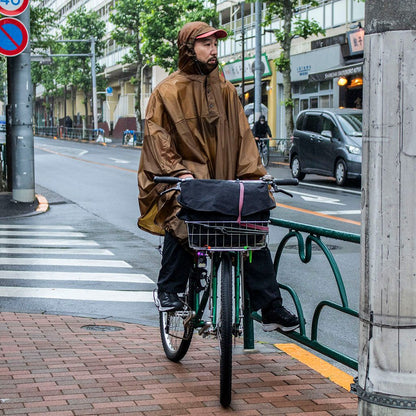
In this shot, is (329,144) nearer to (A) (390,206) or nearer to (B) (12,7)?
(B) (12,7)

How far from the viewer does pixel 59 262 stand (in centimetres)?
1030

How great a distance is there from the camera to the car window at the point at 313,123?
23328 millimetres

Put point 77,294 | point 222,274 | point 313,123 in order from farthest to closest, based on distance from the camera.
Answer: point 313,123, point 77,294, point 222,274

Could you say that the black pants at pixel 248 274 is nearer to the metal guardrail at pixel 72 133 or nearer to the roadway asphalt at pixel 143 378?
the roadway asphalt at pixel 143 378

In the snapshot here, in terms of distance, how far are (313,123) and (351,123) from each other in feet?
5.32

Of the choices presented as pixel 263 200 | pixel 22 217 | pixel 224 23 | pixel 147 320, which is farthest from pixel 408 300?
pixel 224 23

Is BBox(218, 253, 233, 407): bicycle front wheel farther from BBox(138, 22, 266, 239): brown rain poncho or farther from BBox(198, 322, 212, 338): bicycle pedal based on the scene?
BBox(138, 22, 266, 239): brown rain poncho

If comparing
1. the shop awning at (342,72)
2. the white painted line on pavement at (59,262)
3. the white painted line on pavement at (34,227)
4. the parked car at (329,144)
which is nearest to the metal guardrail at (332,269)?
the white painted line on pavement at (59,262)

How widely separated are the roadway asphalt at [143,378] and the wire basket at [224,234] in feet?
2.76

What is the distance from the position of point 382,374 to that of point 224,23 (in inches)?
2084

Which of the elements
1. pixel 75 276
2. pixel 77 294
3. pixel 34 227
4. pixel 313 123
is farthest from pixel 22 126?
pixel 313 123

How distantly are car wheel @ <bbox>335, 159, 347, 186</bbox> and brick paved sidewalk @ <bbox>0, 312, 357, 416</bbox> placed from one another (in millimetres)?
15875

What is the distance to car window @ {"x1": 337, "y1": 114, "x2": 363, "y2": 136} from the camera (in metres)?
22.0

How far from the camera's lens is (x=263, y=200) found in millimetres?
4426
